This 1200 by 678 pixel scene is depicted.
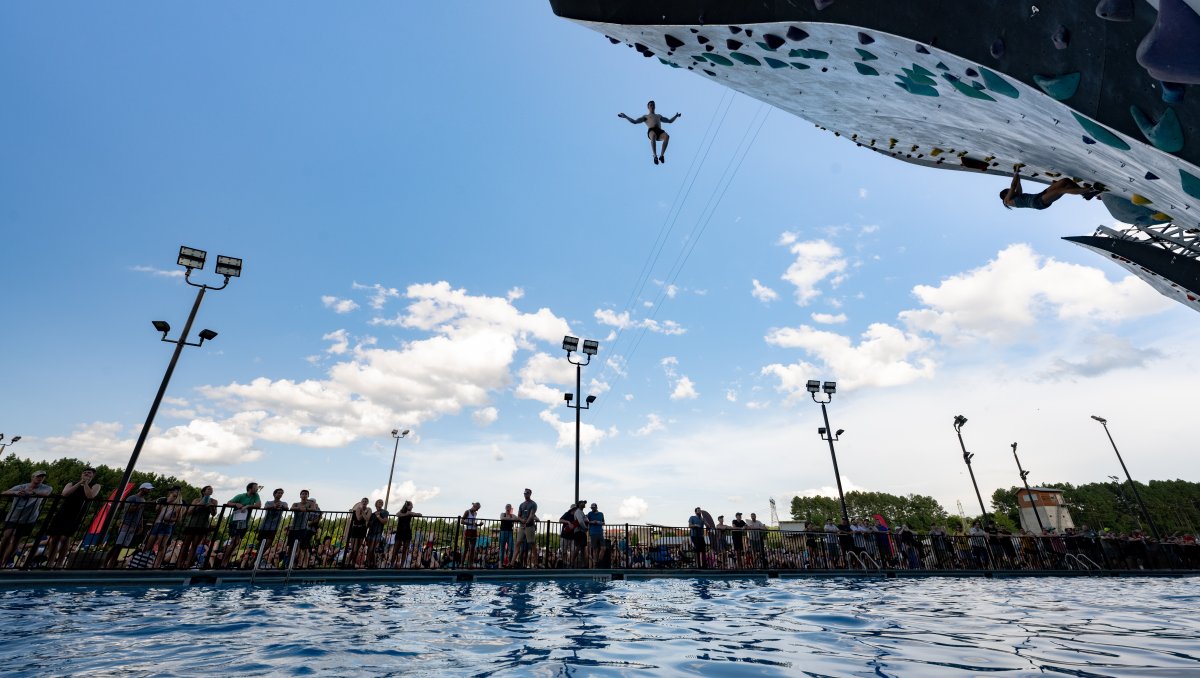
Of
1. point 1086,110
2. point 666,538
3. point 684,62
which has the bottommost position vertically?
point 666,538

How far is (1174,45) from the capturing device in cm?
176

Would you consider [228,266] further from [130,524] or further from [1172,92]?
[1172,92]

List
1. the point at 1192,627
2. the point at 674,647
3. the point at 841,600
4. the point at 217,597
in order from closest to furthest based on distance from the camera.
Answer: the point at 674,647 < the point at 1192,627 < the point at 217,597 < the point at 841,600

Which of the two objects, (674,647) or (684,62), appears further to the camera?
(684,62)

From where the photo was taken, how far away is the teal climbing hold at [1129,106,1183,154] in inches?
104

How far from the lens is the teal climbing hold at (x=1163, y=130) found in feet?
8.68

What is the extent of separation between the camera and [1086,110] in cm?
296

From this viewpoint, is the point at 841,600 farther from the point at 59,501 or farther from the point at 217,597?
the point at 59,501

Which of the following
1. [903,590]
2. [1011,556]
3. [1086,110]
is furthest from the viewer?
[1011,556]

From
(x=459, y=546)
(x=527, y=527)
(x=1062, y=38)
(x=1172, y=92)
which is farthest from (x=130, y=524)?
(x=1172, y=92)

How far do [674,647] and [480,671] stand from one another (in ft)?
6.26

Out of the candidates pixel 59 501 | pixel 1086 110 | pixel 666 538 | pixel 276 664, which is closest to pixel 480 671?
pixel 276 664

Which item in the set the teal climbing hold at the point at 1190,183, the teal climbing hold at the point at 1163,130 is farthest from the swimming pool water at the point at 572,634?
the teal climbing hold at the point at 1163,130

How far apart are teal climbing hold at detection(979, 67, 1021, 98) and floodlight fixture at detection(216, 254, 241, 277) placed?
58.8 feet
